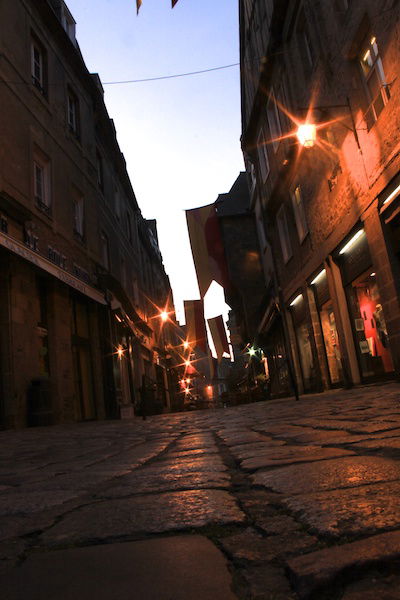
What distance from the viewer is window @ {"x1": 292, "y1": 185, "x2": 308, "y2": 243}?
1324 cm

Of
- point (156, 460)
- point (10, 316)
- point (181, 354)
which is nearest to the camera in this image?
point (156, 460)

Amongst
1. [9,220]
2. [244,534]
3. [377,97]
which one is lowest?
[244,534]

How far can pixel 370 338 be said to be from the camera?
9.96 metres

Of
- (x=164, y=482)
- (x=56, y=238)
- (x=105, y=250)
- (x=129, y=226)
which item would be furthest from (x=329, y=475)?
(x=129, y=226)

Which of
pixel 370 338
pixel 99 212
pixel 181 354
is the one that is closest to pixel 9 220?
pixel 99 212

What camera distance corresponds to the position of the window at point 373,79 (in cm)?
801

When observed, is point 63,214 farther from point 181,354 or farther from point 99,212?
point 181,354

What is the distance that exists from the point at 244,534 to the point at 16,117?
11.3 m

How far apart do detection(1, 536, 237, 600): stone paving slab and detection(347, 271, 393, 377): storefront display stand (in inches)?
347

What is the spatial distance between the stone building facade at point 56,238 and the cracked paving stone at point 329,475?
7587mm

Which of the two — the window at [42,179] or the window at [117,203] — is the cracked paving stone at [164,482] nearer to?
the window at [42,179]

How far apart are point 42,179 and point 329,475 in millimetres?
11887

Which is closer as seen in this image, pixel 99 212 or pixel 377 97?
pixel 377 97

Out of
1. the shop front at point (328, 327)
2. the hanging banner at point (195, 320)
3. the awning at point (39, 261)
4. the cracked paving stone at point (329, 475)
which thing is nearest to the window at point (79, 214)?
the awning at point (39, 261)
